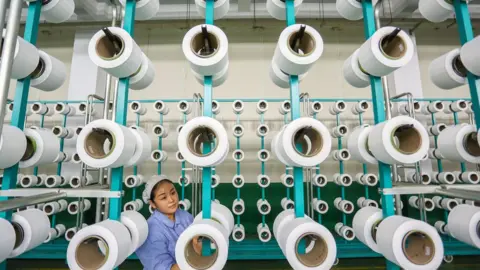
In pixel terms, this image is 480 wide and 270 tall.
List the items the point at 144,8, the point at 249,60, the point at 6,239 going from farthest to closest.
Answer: the point at 249,60, the point at 144,8, the point at 6,239

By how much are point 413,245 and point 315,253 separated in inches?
14.5

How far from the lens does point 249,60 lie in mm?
3381

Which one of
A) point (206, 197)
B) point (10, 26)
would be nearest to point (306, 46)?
point (206, 197)

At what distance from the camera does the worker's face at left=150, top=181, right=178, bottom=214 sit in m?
1.40

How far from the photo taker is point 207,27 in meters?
1.00

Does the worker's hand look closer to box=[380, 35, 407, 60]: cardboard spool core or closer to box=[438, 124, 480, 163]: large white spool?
box=[380, 35, 407, 60]: cardboard spool core

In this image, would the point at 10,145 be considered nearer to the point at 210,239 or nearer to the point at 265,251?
the point at 210,239

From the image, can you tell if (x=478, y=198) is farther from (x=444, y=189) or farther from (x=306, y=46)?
(x=306, y=46)

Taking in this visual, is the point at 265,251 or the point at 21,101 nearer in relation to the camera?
the point at 21,101

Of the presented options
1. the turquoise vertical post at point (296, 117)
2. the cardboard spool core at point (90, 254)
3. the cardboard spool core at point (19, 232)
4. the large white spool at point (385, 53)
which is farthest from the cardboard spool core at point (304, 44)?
the cardboard spool core at point (19, 232)

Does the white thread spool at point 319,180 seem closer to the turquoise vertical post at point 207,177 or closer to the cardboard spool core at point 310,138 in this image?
the cardboard spool core at point 310,138

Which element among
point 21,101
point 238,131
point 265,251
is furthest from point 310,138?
point 265,251

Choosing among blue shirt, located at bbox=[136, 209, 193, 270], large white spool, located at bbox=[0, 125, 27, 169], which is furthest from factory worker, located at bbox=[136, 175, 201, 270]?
large white spool, located at bbox=[0, 125, 27, 169]

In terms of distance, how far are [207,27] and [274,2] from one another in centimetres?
42
